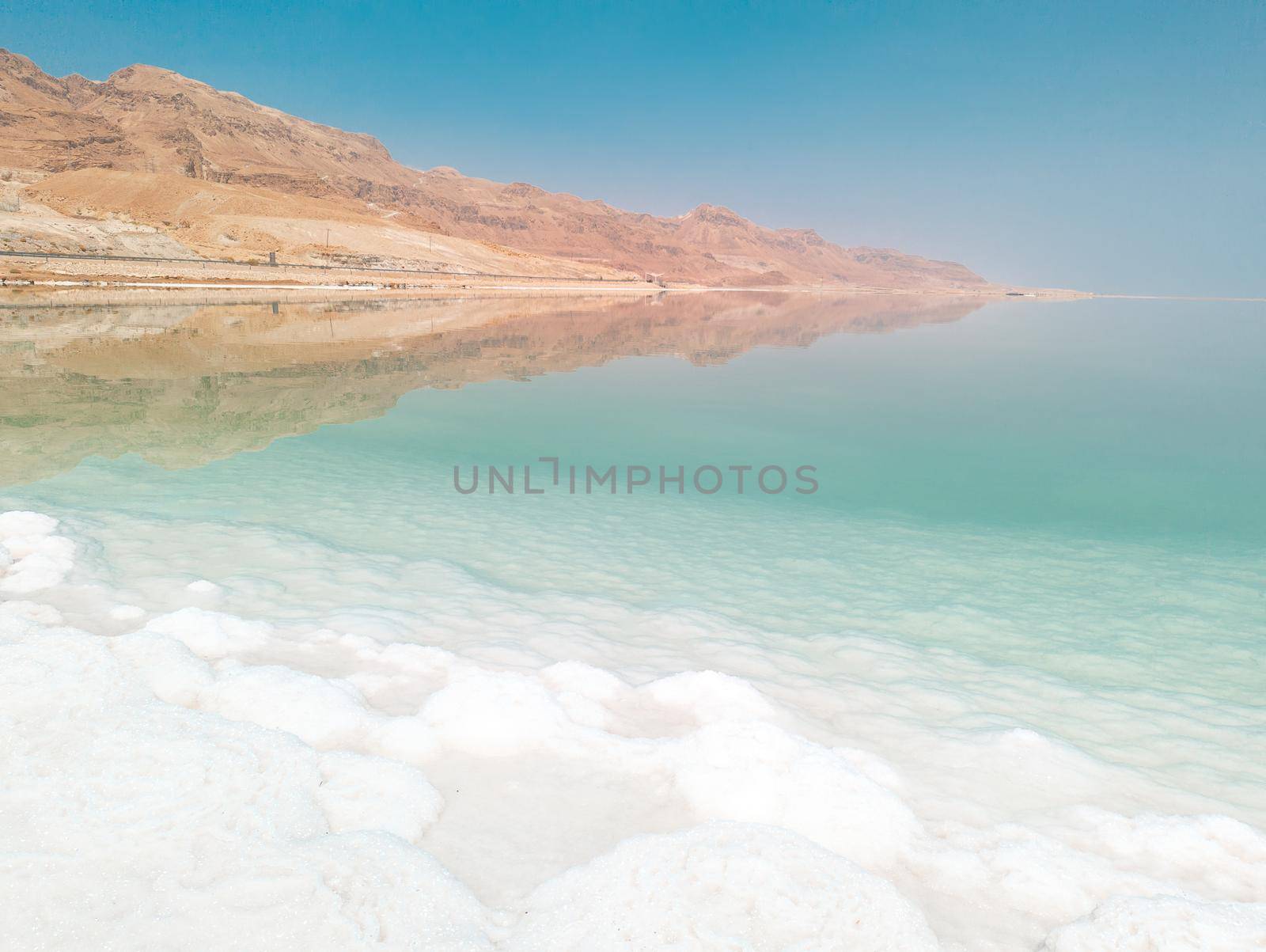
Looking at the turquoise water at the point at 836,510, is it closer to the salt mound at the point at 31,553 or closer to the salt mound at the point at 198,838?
the salt mound at the point at 31,553

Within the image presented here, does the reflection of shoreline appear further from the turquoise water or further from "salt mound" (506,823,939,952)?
"salt mound" (506,823,939,952)

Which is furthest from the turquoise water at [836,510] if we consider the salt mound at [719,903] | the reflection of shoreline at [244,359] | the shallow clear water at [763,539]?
the salt mound at [719,903]

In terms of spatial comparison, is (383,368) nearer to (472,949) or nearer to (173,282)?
(472,949)

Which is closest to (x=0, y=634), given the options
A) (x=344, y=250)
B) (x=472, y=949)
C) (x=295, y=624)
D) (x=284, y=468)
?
(x=295, y=624)

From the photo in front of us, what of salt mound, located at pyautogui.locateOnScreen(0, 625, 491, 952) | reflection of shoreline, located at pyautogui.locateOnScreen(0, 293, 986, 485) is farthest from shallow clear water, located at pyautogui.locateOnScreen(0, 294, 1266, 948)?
salt mound, located at pyautogui.locateOnScreen(0, 625, 491, 952)

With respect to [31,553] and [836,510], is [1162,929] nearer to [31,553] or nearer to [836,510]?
[836,510]

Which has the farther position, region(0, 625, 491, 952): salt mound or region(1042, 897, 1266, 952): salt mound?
region(1042, 897, 1266, 952): salt mound
